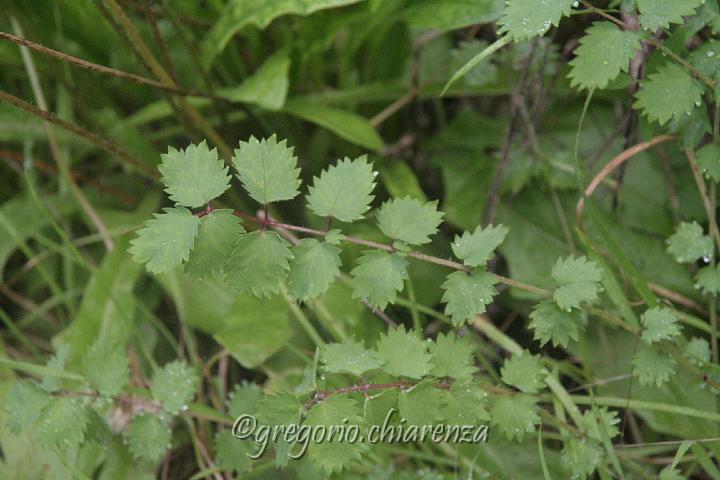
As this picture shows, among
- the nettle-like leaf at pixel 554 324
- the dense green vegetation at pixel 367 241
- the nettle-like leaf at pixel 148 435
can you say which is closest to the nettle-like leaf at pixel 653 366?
the dense green vegetation at pixel 367 241

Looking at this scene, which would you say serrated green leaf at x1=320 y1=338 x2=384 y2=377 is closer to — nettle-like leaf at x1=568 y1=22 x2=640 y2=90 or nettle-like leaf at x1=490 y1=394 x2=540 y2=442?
nettle-like leaf at x1=490 y1=394 x2=540 y2=442

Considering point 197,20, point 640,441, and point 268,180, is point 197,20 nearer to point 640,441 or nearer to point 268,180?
point 268,180

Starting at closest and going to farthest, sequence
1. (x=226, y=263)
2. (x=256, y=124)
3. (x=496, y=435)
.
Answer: (x=226, y=263) < (x=496, y=435) < (x=256, y=124)

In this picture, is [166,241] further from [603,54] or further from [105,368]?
[603,54]

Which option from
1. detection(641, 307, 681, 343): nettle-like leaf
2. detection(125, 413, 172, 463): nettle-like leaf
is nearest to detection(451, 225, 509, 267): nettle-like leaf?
detection(641, 307, 681, 343): nettle-like leaf

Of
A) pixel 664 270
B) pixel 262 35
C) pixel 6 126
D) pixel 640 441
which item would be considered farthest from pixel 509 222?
pixel 6 126

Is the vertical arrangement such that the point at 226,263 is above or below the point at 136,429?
above
